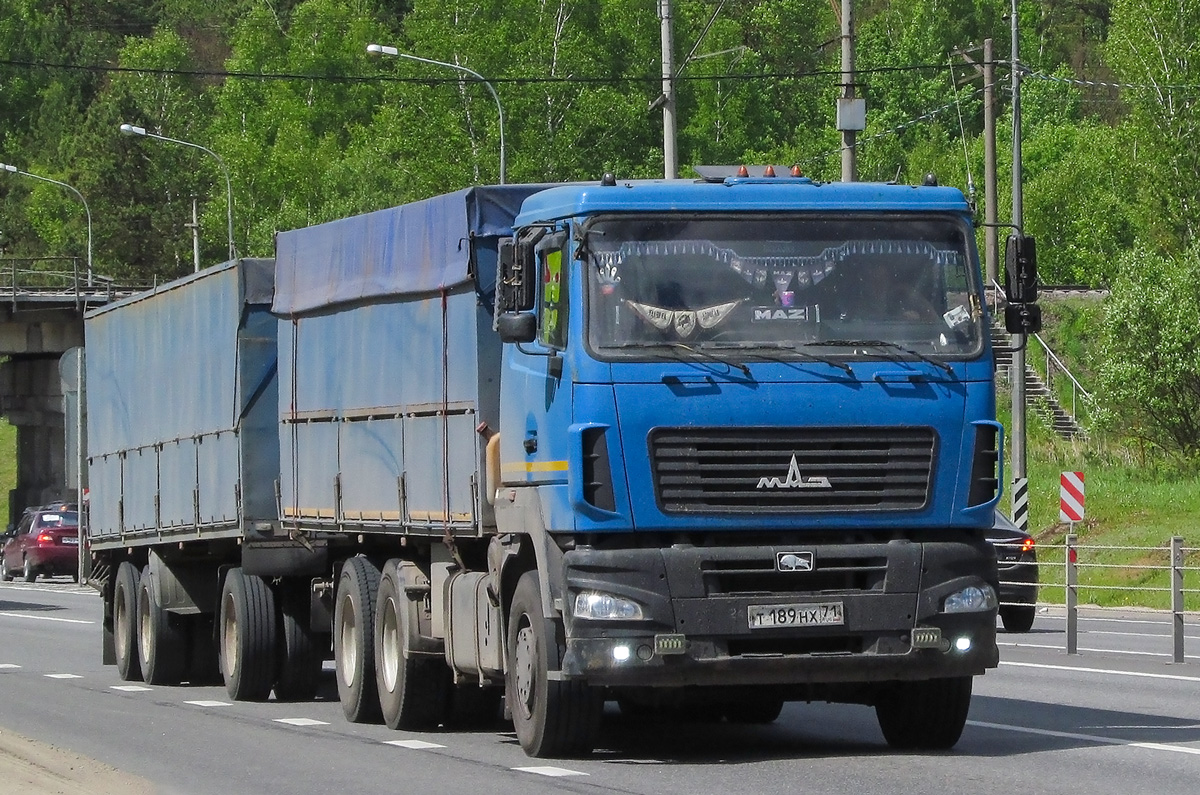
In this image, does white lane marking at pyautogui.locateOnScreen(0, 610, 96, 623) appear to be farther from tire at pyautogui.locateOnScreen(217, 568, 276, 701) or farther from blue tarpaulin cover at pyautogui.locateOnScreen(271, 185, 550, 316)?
blue tarpaulin cover at pyautogui.locateOnScreen(271, 185, 550, 316)

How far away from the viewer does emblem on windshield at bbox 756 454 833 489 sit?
1186 centimetres

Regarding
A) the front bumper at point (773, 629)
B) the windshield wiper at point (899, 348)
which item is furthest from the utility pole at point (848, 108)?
the front bumper at point (773, 629)

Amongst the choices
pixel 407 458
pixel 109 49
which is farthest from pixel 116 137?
pixel 407 458

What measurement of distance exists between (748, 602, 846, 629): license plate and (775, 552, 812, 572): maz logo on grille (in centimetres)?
19

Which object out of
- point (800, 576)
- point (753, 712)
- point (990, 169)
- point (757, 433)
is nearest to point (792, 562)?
point (800, 576)

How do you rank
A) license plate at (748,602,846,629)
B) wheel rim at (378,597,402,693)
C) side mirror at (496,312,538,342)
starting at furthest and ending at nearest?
wheel rim at (378,597,402,693), side mirror at (496,312,538,342), license plate at (748,602,846,629)

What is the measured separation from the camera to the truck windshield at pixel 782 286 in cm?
1194

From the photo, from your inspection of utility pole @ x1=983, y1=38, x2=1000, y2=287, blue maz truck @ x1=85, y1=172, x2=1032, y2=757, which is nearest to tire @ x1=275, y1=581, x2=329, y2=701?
blue maz truck @ x1=85, y1=172, x2=1032, y2=757

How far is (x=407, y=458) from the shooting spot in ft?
48.4

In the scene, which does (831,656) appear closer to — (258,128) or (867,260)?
(867,260)

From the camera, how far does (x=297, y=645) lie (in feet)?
59.1

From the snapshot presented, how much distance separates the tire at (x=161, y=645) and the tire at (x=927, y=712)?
871cm

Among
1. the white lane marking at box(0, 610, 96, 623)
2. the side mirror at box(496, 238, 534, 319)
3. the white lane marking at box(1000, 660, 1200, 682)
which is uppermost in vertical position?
the side mirror at box(496, 238, 534, 319)

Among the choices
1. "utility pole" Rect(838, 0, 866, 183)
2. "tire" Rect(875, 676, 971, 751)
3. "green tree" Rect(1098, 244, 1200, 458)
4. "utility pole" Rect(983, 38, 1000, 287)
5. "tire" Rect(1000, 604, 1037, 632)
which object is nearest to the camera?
"tire" Rect(875, 676, 971, 751)
